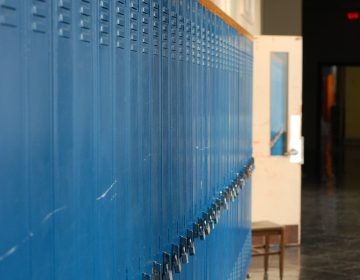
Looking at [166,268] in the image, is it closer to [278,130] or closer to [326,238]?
[278,130]

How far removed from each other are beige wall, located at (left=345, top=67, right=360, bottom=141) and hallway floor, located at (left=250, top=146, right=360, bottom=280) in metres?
16.1

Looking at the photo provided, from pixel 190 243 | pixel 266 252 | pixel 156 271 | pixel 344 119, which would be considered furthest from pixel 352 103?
pixel 156 271

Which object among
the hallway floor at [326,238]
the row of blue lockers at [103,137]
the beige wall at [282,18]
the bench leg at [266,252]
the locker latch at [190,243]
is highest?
the beige wall at [282,18]

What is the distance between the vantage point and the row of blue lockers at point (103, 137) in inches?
58.8

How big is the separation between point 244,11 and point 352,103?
26684 mm

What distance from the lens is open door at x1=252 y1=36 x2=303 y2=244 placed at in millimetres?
9617

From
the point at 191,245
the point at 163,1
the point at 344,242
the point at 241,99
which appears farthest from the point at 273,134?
the point at 163,1

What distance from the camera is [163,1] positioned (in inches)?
121

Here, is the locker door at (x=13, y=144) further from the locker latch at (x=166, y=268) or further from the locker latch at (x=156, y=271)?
the locker latch at (x=166, y=268)

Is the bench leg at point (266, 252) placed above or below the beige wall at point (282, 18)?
below

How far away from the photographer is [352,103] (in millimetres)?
34188

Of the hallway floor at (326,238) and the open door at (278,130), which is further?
the open door at (278,130)

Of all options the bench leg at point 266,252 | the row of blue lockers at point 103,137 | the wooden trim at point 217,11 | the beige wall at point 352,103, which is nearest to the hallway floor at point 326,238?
the bench leg at point 266,252

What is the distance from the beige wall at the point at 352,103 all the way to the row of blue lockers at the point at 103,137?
98.7 feet
